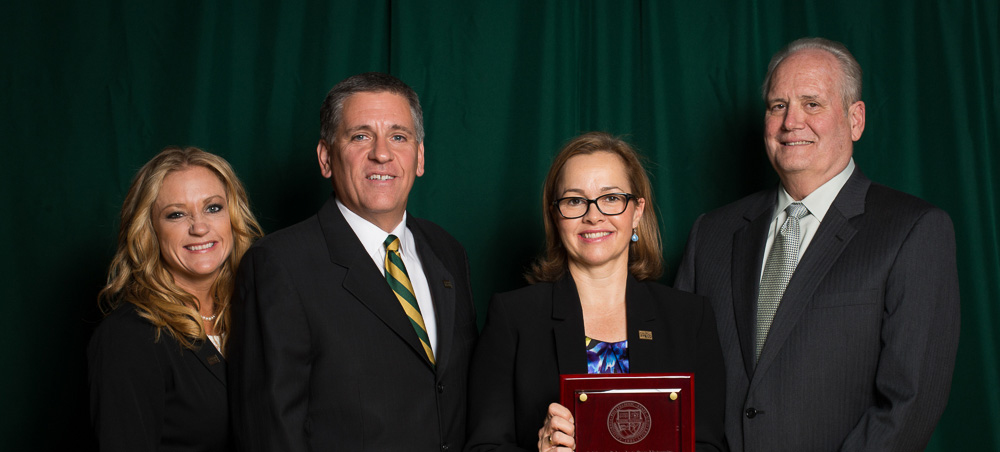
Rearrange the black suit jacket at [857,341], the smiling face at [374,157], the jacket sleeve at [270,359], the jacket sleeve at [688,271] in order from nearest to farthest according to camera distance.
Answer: the jacket sleeve at [270,359] < the black suit jacket at [857,341] < the smiling face at [374,157] < the jacket sleeve at [688,271]

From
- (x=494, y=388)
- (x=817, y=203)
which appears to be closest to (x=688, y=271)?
(x=817, y=203)

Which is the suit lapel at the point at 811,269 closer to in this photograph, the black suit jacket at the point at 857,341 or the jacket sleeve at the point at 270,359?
the black suit jacket at the point at 857,341

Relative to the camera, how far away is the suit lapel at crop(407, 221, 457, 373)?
2.36m

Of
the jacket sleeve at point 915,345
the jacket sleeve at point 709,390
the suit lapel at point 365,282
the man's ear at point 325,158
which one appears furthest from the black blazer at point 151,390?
the jacket sleeve at point 915,345

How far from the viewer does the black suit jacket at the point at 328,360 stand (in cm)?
211

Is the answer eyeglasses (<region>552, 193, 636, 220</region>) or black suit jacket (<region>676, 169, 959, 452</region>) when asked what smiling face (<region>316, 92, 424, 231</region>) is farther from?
black suit jacket (<region>676, 169, 959, 452</region>)

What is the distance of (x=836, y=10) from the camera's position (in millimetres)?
3814

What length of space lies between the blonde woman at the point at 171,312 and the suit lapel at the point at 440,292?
65cm

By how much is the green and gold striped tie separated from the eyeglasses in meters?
0.54

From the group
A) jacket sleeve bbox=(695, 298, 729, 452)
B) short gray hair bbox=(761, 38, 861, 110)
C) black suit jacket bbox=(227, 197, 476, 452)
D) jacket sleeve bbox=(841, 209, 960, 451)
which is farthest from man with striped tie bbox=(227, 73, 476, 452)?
short gray hair bbox=(761, 38, 861, 110)

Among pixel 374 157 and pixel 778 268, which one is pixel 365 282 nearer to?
pixel 374 157

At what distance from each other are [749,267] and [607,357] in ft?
2.38

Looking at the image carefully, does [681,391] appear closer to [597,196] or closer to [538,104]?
[597,196]

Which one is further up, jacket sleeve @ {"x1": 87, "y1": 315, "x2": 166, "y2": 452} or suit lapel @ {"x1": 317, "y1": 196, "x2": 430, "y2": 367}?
suit lapel @ {"x1": 317, "y1": 196, "x2": 430, "y2": 367}
